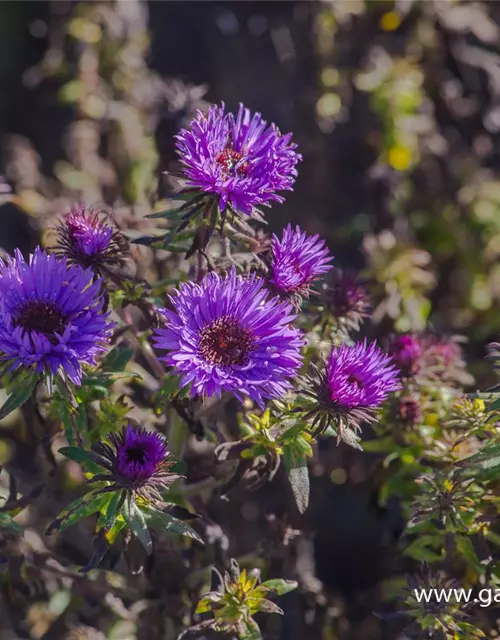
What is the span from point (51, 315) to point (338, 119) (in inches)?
48.5

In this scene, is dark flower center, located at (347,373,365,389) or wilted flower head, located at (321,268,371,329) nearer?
dark flower center, located at (347,373,365,389)

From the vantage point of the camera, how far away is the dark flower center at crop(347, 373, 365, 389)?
0.96 metres

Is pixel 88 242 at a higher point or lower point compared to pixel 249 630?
higher

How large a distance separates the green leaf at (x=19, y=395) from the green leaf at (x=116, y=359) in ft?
Answer: 0.52

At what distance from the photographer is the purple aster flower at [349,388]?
0.95 metres

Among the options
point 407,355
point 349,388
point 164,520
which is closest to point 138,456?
point 164,520

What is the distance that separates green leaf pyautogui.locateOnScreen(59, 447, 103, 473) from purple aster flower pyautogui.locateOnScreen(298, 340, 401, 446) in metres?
0.27

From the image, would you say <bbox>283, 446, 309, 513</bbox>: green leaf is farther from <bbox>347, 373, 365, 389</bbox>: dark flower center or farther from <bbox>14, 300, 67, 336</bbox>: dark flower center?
<bbox>14, 300, 67, 336</bbox>: dark flower center

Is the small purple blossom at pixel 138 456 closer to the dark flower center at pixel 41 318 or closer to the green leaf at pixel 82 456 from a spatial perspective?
the green leaf at pixel 82 456

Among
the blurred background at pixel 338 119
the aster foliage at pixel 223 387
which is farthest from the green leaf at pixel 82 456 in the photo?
the blurred background at pixel 338 119

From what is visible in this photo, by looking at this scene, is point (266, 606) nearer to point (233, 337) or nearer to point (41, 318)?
point (233, 337)

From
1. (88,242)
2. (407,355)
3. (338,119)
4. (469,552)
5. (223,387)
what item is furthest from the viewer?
(338,119)

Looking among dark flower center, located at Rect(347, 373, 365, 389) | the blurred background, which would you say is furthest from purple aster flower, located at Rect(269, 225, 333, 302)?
the blurred background

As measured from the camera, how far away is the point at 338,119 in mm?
2014
